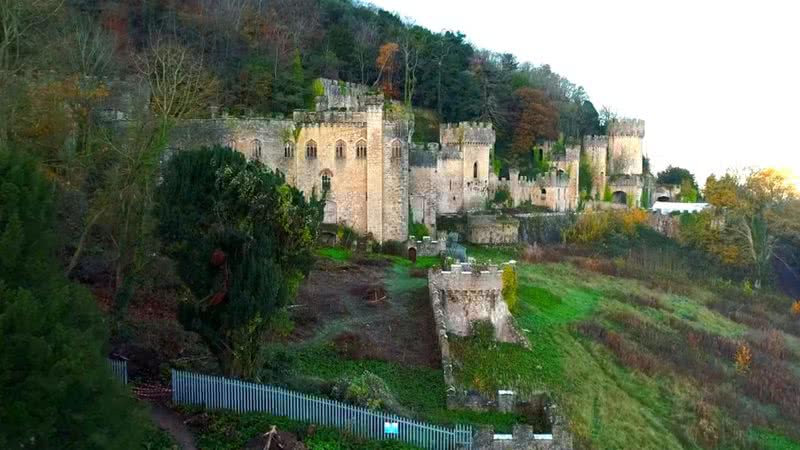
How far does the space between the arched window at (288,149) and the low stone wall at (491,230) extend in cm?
1152

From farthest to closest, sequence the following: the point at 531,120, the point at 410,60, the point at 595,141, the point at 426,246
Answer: the point at 410,60
the point at 531,120
the point at 595,141
the point at 426,246

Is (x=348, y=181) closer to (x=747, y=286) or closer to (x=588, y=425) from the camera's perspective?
(x=588, y=425)

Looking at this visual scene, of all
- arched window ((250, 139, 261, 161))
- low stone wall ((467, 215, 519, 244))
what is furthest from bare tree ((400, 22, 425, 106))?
arched window ((250, 139, 261, 161))

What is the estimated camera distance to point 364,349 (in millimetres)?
18484

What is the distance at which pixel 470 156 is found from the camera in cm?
4238

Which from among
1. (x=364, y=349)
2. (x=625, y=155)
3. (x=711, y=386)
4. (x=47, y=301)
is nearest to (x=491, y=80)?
(x=625, y=155)

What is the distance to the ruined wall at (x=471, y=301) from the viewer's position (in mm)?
21875

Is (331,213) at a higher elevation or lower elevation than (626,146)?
lower

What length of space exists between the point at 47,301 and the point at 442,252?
25213 millimetres

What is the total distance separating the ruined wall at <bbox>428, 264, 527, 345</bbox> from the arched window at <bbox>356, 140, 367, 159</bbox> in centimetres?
1198

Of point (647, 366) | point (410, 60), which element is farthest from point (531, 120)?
point (647, 366)

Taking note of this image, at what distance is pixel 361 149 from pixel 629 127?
28846mm

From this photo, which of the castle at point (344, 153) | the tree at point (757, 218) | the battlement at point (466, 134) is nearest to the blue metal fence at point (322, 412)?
the castle at point (344, 153)

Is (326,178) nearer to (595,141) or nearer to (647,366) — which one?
(647,366)
